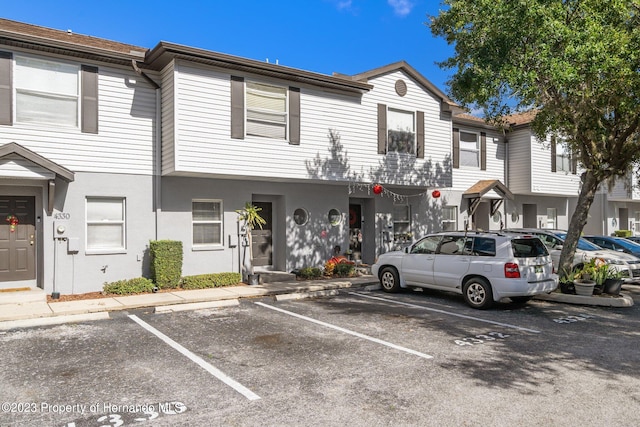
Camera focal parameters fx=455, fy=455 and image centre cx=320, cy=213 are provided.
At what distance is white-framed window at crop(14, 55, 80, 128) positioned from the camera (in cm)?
1062

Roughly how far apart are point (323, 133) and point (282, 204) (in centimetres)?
258

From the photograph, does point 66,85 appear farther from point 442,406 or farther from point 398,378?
point 442,406

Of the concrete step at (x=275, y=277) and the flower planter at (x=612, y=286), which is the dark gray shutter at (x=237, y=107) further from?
the flower planter at (x=612, y=286)

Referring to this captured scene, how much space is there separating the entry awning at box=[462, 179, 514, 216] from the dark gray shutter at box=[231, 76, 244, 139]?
1047 centimetres

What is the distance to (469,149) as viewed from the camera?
19.5 metres

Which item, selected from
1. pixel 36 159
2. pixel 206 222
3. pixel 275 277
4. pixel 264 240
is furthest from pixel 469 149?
pixel 36 159

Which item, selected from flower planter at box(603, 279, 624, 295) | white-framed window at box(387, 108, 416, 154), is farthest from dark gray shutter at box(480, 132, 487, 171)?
flower planter at box(603, 279, 624, 295)

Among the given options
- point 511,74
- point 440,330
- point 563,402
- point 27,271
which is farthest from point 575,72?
point 27,271

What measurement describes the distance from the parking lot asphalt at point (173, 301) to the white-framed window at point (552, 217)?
36.5 feet

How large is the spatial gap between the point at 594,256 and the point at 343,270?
732 cm

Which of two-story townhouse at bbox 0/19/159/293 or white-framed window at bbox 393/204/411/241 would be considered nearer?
two-story townhouse at bbox 0/19/159/293

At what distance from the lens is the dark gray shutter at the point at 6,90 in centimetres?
1029

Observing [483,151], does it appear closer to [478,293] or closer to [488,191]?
[488,191]

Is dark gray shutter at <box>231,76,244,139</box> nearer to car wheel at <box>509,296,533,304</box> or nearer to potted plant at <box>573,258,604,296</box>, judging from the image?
car wheel at <box>509,296,533,304</box>
